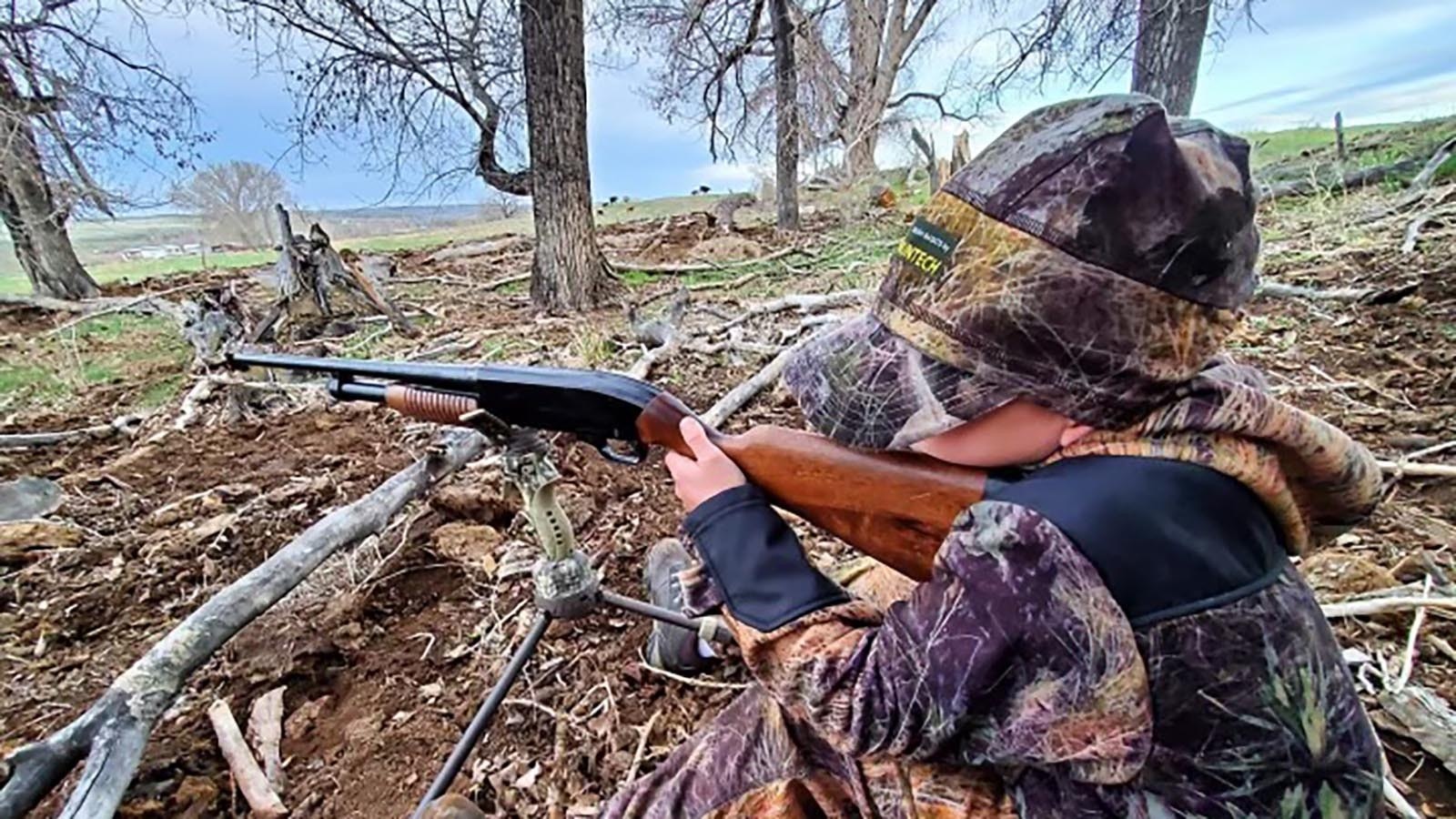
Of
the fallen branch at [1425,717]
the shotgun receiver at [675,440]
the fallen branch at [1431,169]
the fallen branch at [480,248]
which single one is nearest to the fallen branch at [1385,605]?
the fallen branch at [1425,717]

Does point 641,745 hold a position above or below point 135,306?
below

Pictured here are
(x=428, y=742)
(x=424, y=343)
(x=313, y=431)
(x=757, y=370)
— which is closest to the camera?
(x=428, y=742)

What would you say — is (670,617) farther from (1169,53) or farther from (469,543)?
(1169,53)

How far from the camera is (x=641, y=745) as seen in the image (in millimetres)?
1955

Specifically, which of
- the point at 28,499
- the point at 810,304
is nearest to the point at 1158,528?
the point at 28,499

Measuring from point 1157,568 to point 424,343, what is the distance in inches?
240

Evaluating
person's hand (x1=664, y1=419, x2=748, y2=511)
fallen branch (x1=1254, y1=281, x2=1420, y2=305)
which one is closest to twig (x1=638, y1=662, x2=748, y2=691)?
person's hand (x1=664, y1=419, x2=748, y2=511)

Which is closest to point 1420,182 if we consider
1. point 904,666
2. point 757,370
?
point 757,370

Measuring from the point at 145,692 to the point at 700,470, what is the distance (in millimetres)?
1439

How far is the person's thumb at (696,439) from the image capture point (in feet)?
4.84

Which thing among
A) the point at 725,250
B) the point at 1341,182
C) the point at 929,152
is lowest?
the point at 725,250

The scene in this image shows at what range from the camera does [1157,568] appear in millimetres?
927

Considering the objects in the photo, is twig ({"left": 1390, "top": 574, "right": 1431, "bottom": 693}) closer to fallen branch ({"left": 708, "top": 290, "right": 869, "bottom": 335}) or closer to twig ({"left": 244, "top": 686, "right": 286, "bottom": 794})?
twig ({"left": 244, "top": 686, "right": 286, "bottom": 794})

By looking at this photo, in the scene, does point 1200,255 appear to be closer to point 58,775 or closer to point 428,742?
point 428,742
